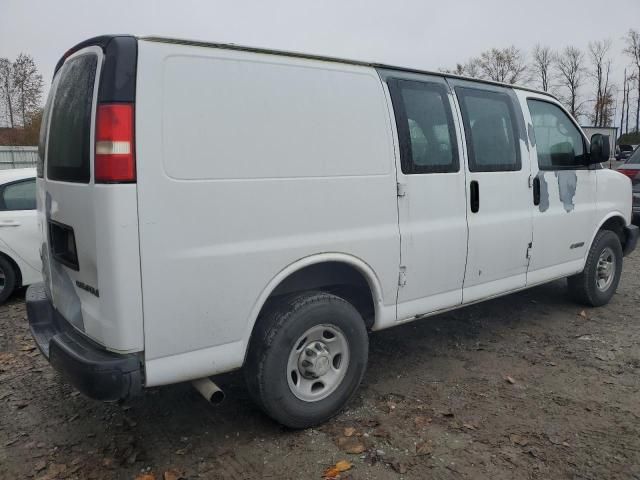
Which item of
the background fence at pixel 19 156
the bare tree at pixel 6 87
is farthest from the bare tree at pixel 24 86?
the background fence at pixel 19 156

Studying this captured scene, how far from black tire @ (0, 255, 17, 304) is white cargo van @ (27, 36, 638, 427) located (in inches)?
104

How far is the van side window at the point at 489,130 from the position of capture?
403 cm

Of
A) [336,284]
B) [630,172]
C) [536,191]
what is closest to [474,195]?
[536,191]

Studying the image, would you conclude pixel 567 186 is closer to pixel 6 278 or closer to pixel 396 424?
pixel 396 424

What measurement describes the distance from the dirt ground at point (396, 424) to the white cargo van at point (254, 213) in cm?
33

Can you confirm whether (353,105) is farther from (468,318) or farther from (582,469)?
(468,318)

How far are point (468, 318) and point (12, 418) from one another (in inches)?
154

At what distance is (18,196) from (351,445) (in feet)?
16.0

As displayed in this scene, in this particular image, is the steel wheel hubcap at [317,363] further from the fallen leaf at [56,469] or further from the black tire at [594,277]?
the black tire at [594,277]

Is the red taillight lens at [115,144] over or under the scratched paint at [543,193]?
over

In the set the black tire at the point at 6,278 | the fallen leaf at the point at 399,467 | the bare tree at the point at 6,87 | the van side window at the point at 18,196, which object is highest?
the bare tree at the point at 6,87

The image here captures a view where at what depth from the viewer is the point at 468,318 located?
5.38 m

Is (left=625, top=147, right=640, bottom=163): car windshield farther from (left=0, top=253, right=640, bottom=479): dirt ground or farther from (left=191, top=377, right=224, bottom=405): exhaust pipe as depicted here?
(left=191, top=377, right=224, bottom=405): exhaust pipe

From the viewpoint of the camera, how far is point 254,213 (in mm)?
2859
